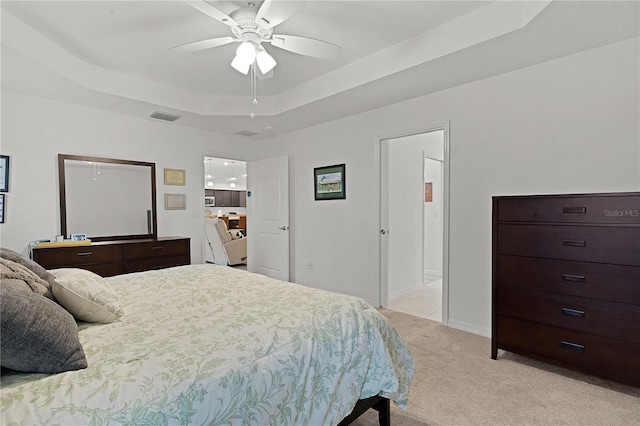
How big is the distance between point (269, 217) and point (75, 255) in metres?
2.52

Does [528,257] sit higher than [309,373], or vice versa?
[528,257]

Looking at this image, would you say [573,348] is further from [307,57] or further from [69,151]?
[69,151]

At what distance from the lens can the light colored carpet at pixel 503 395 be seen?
5.83 ft

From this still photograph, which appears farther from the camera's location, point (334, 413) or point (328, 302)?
point (328, 302)

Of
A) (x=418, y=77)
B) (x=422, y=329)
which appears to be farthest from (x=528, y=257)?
(x=418, y=77)

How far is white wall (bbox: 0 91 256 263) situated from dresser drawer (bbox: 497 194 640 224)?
3.80 metres

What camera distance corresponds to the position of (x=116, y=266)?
11.2 feet

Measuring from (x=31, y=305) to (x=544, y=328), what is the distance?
110 inches

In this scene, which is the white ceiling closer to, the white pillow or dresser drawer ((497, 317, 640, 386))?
the white pillow

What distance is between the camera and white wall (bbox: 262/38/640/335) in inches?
91.5

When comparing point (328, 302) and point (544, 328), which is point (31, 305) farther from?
point (544, 328)

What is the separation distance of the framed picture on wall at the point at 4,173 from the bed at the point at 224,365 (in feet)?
7.46

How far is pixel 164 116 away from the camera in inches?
154

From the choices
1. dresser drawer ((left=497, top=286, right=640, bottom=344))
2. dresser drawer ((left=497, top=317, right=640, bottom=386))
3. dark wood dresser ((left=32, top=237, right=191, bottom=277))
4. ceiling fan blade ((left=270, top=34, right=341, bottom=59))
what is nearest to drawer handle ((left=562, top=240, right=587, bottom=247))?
dresser drawer ((left=497, top=286, right=640, bottom=344))
